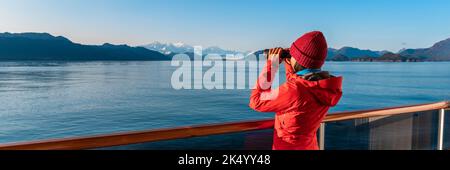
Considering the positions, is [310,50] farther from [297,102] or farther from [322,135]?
[322,135]

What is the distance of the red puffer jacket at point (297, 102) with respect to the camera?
1.40 metres

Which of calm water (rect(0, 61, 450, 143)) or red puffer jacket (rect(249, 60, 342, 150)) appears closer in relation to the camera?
red puffer jacket (rect(249, 60, 342, 150))

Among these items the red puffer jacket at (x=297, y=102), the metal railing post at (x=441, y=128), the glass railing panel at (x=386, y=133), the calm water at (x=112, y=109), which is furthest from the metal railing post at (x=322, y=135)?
the calm water at (x=112, y=109)

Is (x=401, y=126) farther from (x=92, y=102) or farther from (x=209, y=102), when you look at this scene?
(x=92, y=102)

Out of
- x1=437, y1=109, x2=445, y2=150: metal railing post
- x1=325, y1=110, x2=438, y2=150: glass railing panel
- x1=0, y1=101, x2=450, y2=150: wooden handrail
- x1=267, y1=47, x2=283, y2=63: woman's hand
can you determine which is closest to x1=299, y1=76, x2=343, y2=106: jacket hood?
x1=267, y1=47, x2=283, y2=63: woman's hand

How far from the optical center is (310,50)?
140 cm

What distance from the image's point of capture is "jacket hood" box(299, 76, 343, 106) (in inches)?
55.1

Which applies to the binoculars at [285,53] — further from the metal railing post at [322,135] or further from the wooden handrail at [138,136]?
the metal railing post at [322,135]

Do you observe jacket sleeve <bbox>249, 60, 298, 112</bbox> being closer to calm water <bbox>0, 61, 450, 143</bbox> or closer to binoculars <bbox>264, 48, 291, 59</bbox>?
binoculars <bbox>264, 48, 291, 59</bbox>

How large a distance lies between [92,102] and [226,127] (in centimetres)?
4193

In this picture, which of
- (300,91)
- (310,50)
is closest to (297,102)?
(300,91)
